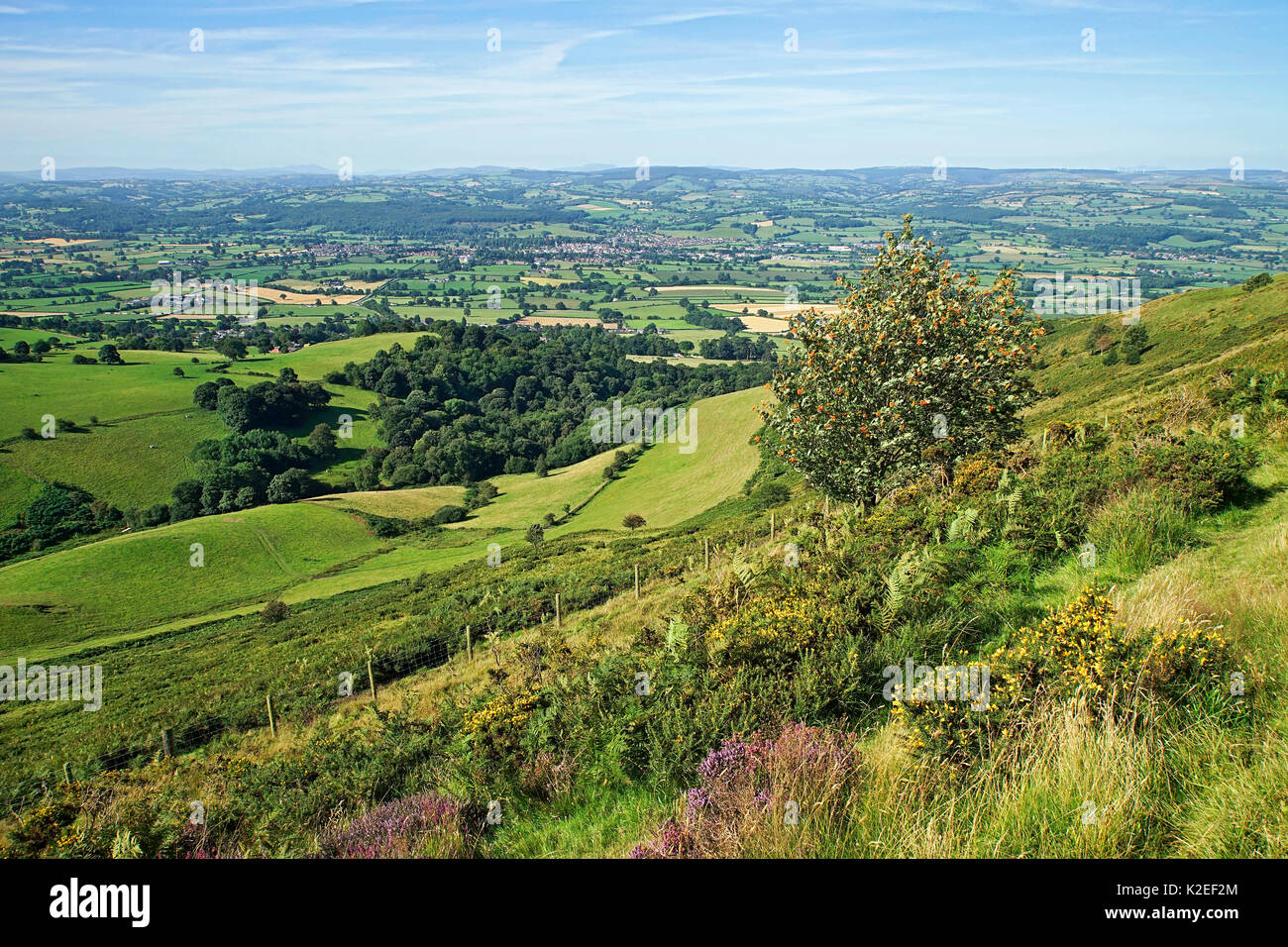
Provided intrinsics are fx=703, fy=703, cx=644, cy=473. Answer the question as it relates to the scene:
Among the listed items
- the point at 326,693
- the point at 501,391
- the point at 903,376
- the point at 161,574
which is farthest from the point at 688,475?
the point at 501,391

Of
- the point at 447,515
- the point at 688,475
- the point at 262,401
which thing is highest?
the point at 262,401

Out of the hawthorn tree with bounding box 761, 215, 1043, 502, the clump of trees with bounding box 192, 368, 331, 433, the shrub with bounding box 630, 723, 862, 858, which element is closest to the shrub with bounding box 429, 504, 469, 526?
the clump of trees with bounding box 192, 368, 331, 433

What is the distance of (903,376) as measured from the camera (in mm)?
13047

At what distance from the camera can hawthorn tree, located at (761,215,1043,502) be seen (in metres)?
13.6

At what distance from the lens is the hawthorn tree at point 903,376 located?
13.6 m

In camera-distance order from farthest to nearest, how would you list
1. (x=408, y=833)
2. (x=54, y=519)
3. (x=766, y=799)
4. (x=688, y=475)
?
(x=54, y=519), (x=688, y=475), (x=408, y=833), (x=766, y=799)

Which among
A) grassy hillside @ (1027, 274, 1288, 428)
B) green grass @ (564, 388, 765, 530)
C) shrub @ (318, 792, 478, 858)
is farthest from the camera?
green grass @ (564, 388, 765, 530)

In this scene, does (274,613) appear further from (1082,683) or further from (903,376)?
(1082,683)

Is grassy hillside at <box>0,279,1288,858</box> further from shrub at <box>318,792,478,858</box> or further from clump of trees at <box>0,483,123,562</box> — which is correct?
clump of trees at <box>0,483,123,562</box>

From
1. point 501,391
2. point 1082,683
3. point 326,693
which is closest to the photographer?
point 1082,683

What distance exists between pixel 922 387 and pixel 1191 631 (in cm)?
914

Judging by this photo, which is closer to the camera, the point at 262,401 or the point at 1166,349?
the point at 1166,349

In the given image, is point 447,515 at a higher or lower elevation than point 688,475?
lower
